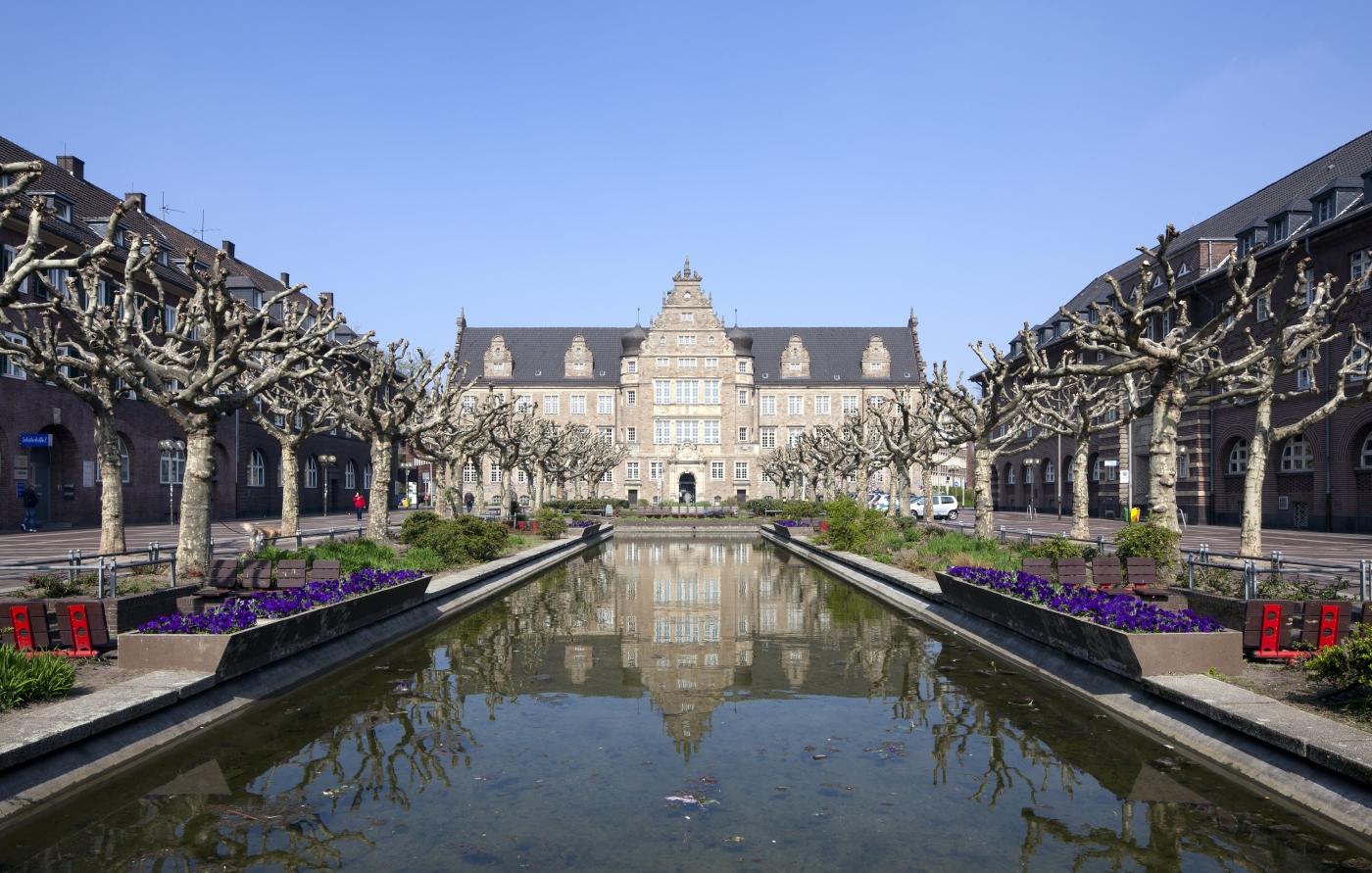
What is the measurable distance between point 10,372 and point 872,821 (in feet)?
127

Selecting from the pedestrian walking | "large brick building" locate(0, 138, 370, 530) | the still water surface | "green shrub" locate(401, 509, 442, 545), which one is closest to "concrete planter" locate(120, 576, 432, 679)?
the still water surface

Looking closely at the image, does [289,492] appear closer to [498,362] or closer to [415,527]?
[415,527]

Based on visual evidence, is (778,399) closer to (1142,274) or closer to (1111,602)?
(1142,274)

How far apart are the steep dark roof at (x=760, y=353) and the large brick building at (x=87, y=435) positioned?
38847 millimetres

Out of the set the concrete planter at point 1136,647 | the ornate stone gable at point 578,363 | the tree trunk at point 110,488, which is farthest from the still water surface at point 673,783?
the ornate stone gable at point 578,363

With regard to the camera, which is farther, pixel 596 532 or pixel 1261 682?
pixel 596 532

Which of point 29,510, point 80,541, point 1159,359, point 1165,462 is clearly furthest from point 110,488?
point 1165,462

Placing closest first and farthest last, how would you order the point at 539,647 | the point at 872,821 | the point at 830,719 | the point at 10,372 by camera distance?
the point at 872,821
the point at 830,719
the point at 539,647
the point at 10,372

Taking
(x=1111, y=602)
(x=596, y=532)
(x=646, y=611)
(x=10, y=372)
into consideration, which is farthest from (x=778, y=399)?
(x=1111, y=602)

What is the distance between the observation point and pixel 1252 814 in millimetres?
6984

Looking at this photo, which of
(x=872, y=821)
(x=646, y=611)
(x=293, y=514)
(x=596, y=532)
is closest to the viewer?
(x=872, y=821)

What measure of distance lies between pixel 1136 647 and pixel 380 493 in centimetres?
2126

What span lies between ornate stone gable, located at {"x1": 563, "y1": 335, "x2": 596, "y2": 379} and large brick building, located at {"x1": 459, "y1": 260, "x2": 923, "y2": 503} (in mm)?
98

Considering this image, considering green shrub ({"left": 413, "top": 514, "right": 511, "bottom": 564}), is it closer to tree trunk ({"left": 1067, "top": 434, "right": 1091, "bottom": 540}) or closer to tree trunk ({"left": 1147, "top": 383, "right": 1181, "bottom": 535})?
tree trunk ({"left": 1147, "top": 383, "right": 1181, "bottom": 535})
